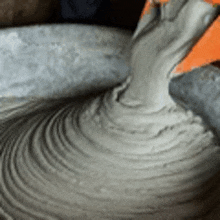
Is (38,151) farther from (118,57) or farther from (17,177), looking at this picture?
(118,57)

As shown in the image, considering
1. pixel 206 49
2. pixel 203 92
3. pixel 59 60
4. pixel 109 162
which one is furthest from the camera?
pixel 59 60

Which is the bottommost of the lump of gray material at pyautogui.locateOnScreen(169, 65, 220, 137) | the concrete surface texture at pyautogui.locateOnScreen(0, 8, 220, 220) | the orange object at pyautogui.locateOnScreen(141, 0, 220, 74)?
the concrete surface texture at pyautogui.locateOnScreen(0, 8, 220, 220)

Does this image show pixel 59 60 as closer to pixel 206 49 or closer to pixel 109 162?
pixel 109 162

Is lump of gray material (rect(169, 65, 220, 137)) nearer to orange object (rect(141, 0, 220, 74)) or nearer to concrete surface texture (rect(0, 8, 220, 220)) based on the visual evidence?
concrete surface texture (rect(0, 8, 220, 220))

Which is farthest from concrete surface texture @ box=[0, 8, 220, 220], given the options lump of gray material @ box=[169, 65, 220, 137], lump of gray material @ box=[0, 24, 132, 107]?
lump of gray material @ box=[0, 24, 132, 107]

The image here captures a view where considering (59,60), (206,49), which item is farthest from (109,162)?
(59,60)

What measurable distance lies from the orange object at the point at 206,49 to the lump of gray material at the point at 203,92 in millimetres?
324

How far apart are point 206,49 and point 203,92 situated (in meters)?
0.39

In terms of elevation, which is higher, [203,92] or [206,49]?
[206,49]

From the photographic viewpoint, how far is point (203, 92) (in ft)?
3.43

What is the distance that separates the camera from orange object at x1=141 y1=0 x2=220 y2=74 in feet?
2.14

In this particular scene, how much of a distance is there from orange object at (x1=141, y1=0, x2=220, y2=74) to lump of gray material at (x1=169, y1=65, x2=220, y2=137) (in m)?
0.32

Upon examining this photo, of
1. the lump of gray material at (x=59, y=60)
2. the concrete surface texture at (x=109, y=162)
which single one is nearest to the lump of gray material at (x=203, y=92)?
the concrete surface texture at (x=109, y=162)

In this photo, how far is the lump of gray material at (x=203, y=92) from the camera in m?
1.00
